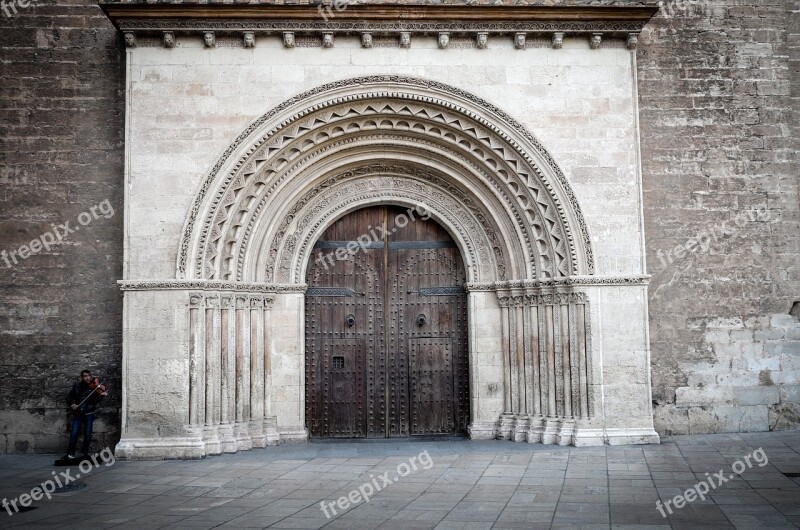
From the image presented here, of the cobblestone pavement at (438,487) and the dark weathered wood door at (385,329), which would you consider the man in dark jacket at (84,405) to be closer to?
the cobblestone pavement at (438,487)

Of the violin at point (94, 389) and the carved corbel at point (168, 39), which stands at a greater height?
the carved corbel at point (168, 39)

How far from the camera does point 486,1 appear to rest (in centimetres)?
909

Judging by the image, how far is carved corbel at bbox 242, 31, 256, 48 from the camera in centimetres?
880

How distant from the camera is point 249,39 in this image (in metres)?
8.82

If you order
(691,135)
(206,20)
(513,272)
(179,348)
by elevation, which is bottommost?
(179,348)

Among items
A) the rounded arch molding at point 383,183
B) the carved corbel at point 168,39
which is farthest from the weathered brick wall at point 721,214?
the carved corbel at point 168,39

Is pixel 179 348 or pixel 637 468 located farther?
pixel 179 348

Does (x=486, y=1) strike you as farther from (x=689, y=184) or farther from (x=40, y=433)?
(x=40, y=433)

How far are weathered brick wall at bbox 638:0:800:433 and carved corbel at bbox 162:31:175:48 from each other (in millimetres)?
6219

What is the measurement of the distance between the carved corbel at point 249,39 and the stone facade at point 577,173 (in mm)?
63

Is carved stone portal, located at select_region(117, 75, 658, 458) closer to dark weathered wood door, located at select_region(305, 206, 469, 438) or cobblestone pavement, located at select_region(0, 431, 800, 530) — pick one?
dark weathered wood door, located at select_region(305, 206, 469, 438)

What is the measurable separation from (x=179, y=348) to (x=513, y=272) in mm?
4446

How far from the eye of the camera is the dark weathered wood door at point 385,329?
9.74m

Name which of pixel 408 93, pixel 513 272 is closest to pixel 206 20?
pixel 408 93
